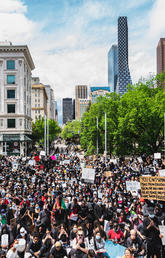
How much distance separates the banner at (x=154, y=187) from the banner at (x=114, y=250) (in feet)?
8.90

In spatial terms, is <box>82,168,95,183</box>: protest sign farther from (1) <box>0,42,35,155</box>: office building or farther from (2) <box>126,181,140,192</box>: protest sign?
(1) <box>0,42,35,155</box>: office building

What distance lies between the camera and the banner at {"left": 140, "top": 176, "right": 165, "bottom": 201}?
9945 millimetres

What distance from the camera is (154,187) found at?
10008 millimetres

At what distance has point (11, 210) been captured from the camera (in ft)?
34.7

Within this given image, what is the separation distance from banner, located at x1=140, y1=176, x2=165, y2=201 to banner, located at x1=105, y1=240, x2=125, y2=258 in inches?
107

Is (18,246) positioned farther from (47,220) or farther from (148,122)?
(148,122)

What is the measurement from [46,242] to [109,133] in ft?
89.0

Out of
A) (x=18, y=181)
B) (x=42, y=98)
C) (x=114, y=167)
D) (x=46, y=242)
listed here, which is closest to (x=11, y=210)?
(x=46, y=242)

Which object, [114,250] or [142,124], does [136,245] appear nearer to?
[114,250]

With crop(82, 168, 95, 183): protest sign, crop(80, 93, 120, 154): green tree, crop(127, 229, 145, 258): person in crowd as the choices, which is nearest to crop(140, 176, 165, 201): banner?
crop(127, 229, 145, 258): person in crowd

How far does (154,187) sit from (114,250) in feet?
10.2

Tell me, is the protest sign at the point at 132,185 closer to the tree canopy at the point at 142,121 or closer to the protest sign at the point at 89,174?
the protest sign at the point at 89,174

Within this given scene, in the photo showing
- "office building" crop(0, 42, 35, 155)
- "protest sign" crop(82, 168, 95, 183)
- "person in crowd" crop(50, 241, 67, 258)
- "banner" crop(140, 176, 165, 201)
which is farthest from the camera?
"office building" crop(0, 42, 35, 155)

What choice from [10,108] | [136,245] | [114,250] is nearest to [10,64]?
[10,108]
